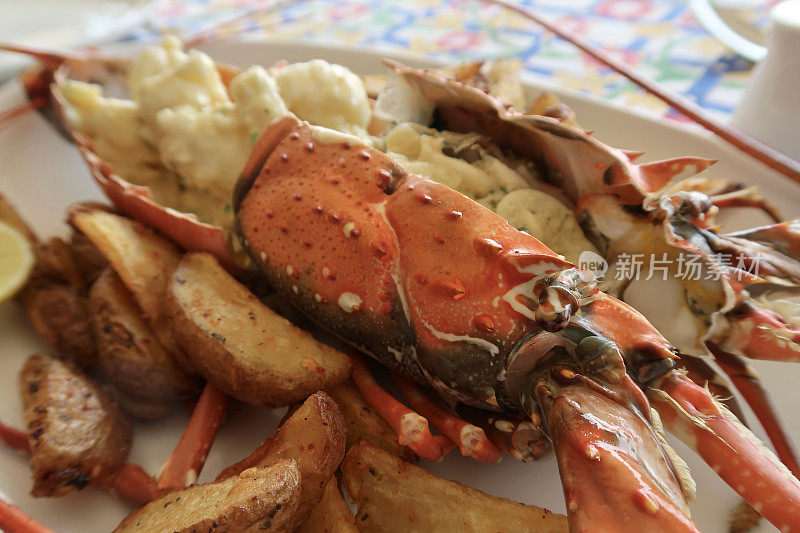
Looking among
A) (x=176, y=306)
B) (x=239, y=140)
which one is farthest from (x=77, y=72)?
(x=176, y=306)

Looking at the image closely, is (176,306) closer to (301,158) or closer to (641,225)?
(301,158)

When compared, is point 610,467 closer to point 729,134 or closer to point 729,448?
point 729,448

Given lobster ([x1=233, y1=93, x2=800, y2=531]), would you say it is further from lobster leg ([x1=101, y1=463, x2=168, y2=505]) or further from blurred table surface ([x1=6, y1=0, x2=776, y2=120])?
blurred table surface ([x1=6, y1=0, x2=776, y2=120])

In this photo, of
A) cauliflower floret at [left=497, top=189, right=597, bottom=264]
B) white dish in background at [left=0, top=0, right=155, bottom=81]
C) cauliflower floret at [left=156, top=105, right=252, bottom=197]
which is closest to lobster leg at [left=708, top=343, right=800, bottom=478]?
cauliflower floret at [left=497, top=189, right=597, bottom=264]

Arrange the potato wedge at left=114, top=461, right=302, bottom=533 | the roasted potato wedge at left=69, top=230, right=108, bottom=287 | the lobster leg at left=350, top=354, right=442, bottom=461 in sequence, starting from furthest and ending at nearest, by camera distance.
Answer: the roasted potato wedge at left=69, top=230, right=108, bottom=287 → the lobster leg at left=350, top=354, right=442, bottom=461 → the potato wedge at left=114, top=461, right=302, bottom=533

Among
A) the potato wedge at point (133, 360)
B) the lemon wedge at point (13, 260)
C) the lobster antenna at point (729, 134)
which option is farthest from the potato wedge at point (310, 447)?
the lobster antenna at point (729, 134)

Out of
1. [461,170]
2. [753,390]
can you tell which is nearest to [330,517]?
[461,170]
